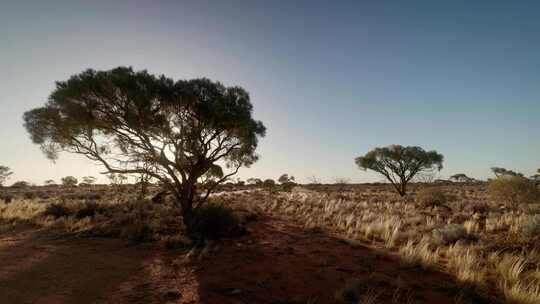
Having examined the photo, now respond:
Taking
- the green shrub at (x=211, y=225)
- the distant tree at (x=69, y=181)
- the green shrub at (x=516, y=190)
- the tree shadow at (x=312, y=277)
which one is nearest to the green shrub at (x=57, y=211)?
the green shrub at (x=211, y=225)

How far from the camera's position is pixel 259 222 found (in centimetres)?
1495

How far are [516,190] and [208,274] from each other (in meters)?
23.3

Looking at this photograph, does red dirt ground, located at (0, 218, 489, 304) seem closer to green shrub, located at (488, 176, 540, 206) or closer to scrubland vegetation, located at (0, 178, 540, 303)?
scrubland vegetation, located at (0, 178, 540, 303)

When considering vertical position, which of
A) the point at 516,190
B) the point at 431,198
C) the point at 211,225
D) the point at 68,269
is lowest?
the point at 68,269

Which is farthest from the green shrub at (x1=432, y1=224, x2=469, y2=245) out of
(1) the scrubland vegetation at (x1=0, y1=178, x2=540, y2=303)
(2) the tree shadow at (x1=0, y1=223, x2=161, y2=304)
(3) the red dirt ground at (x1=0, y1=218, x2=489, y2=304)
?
(2) the tree shadow at (x1=0, y1=223, x2=161, y2=304)

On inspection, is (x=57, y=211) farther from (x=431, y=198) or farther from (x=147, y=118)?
(x=431, y=198)

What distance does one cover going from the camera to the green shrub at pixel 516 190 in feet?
61.6

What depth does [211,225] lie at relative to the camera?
11008 millimetres

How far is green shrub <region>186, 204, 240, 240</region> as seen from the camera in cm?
1087

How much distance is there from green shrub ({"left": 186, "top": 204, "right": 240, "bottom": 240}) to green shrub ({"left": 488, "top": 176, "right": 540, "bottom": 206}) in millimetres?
20793

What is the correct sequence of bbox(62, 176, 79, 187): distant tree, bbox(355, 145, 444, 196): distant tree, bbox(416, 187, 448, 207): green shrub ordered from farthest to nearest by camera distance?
bbox(62, 176, 79, 187): distant tree → bbox(355, 145, 444, 196): distant tree → bbox(416, 187, 448, 207): green shrub

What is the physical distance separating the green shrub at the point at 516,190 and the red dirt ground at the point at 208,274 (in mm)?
17876

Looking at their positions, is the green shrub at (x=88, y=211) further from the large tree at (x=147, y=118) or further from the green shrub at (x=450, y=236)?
the green shrub at (x=450, y=236)

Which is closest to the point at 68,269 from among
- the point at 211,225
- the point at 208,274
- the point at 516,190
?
the point at 208,274
